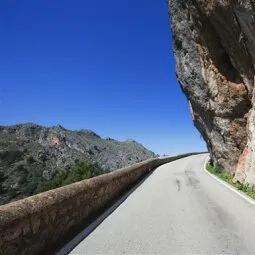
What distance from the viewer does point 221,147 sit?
2695cm

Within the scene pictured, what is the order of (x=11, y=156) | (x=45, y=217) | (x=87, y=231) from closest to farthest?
(x=45, y=217), (x=87, y=231), (x=11, y=156)

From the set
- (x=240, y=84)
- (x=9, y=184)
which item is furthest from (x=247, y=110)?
(x=9, y=184)

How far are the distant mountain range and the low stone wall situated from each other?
4726cm

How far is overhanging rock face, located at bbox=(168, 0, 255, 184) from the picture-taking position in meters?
18.2

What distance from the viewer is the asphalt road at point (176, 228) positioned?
267 inches

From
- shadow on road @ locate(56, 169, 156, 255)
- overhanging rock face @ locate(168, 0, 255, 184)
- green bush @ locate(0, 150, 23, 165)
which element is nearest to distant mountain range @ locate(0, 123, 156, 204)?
green bush @ locate(0, 150, 23, 165)

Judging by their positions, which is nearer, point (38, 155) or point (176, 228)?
point (176, 228)

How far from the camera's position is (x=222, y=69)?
79.8ft

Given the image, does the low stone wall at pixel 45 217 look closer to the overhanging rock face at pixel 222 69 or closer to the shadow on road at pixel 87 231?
the shadow on road at pixel 87 231

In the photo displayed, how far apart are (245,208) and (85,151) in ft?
334

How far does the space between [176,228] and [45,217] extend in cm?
329

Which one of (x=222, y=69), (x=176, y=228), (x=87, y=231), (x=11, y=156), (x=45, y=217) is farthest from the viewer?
(x=11, y=156)

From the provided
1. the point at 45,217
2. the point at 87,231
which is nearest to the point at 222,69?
the point at 87,231

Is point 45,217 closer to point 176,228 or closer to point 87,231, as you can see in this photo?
point 87,231
